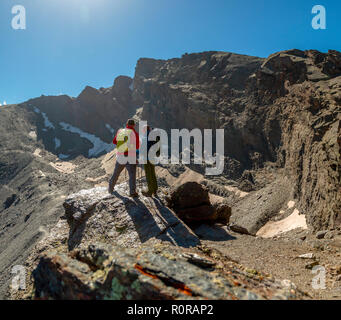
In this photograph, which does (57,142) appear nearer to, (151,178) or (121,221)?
(151,178)

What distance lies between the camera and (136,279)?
318cm

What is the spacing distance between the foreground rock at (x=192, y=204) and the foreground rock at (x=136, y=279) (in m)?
6.99

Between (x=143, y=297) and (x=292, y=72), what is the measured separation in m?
42.4

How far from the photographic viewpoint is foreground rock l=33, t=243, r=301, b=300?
3094mm

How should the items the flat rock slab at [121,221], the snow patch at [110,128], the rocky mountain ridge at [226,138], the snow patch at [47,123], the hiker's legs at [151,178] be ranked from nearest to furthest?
the flat rock slab at [121,221], the hiker's legs at [151,178], the rocky mountain ridge at [226,138], the snow patch at [110,128], the snow patch at [47,123]

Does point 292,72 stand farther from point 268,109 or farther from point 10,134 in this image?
point 10,134

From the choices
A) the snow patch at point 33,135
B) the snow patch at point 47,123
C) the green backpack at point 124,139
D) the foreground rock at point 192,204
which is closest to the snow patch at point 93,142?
the snow patch at point 47,123

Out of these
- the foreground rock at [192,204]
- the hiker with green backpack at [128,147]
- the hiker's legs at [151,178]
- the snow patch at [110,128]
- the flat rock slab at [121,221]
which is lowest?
the foreground rock at [192,204]

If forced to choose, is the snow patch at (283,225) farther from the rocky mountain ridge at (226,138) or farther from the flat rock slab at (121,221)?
the flat rock slab at (121,221)

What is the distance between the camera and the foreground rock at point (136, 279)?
3.09m

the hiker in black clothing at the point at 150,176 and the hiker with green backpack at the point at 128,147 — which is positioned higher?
the hiker with green backpack at the point at 128,147

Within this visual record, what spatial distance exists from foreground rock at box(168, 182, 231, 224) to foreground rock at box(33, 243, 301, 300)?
6992mm

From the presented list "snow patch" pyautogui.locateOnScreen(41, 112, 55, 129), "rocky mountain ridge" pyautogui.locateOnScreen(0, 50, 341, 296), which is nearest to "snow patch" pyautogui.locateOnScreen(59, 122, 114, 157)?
"rocky mountain ridge" pyautogui.locateOnScreen(0, 50, 341, 296)
